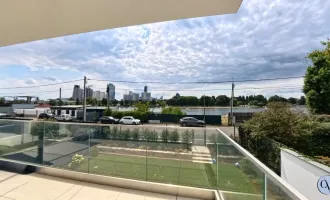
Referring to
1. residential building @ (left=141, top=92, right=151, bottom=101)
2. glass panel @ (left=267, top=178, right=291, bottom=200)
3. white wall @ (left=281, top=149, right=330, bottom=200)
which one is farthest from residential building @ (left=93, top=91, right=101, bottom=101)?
glass panel @ (left=267, top=178, right=291, bottom=200)

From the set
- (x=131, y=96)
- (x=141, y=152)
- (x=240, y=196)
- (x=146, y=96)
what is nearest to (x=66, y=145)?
(x=141, y=152)

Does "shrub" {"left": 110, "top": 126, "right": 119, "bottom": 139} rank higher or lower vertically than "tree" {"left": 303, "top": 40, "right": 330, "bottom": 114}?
lower

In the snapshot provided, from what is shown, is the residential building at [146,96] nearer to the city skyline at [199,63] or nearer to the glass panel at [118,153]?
the city skyline at [199,63]

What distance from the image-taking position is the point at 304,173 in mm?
3928

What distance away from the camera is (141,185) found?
2693 millimetres

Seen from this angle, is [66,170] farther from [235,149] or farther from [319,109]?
[319,109]

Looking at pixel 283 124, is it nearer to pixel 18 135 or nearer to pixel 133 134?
pixel 133 134

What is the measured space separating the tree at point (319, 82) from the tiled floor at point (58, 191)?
39.3 ft

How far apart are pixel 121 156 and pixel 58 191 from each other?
111 centimetres

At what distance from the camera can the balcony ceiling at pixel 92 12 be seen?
1.10 meters

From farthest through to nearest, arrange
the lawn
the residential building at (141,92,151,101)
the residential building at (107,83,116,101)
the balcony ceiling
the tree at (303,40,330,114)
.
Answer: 1. the residential building at (141,92,151,101)
2. the residential building at (107,83,116,101)
3. the tree at (303,40,330,114)
4. the lawn
5. the balcony ceiling

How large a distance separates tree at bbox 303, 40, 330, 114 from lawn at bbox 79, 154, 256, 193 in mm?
11026

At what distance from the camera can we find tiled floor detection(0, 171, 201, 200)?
2405mm

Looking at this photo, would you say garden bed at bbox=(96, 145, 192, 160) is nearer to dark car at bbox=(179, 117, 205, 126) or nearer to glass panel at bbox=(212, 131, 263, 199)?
glass panel at bbox=(212, 131, 263, 199)
